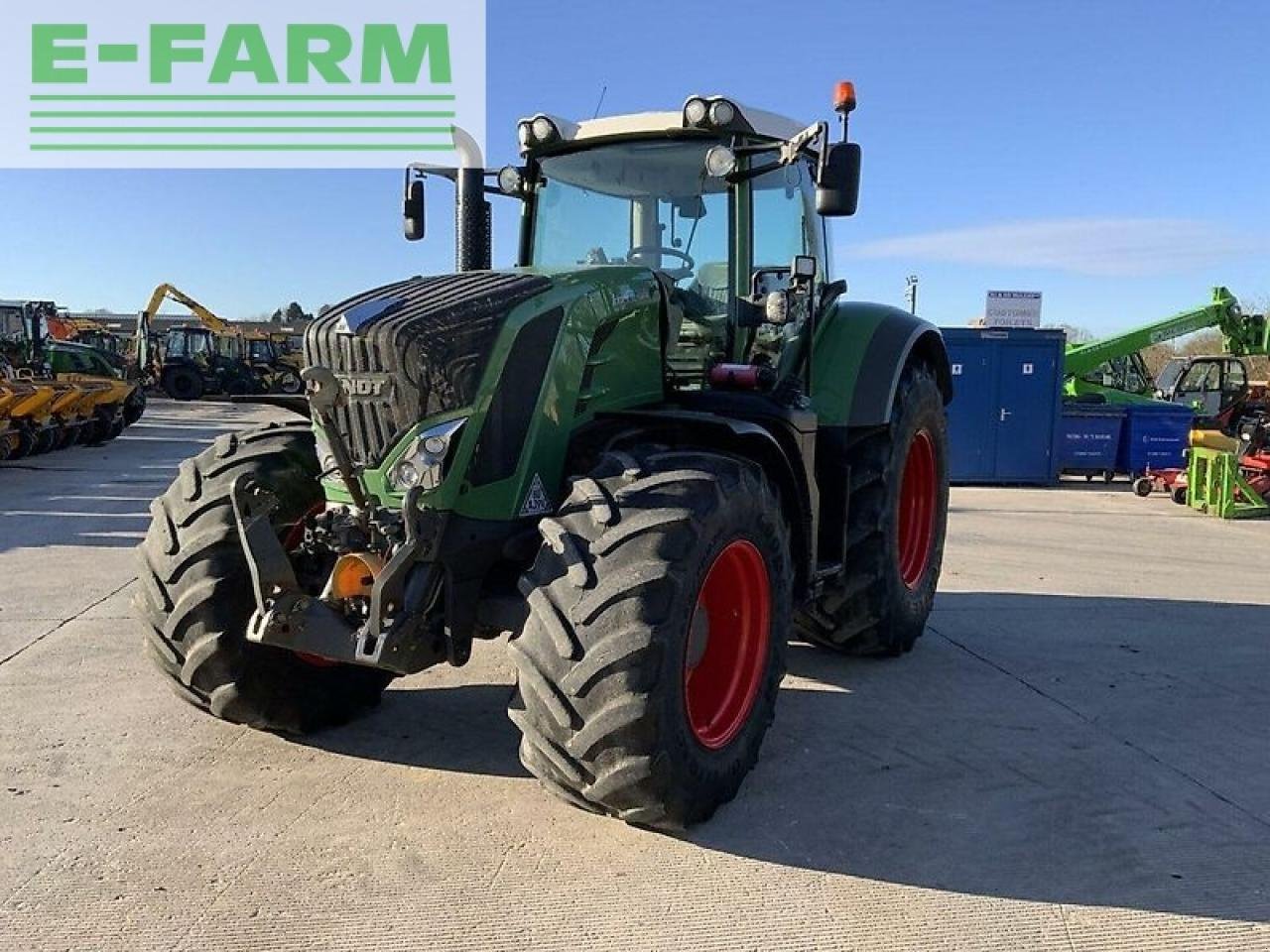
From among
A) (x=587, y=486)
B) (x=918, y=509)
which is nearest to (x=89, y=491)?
(x=918, y=509)

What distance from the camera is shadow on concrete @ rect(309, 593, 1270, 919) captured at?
327cm

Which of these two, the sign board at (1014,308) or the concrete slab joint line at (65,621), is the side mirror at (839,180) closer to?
the concrete slab joint line at (65,621)

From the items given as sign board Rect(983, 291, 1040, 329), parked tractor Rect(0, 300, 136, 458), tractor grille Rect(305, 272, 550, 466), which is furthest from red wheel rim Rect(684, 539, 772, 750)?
sign board Rect(983, 291, 1040, 329)

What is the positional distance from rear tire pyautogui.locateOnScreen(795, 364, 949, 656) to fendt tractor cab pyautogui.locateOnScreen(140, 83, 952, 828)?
0.06 feet

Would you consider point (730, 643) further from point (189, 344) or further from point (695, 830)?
point (189, 344)

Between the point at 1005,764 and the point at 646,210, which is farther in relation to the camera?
the point at 646,210

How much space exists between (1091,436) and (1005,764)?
44.9ft

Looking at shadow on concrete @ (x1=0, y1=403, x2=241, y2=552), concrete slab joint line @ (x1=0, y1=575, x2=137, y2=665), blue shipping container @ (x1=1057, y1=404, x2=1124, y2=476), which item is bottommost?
shadow on concrete @ (x1=0, y1=403, x2=241, y2=552)

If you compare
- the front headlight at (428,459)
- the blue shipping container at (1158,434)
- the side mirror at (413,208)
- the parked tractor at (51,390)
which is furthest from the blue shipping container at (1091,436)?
the parked tractor at (51,390)

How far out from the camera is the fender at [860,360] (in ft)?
16.3

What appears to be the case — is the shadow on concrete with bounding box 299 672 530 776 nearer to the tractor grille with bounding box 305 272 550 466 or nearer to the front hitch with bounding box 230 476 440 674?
the front hitch with bounding box 230 476 440 674

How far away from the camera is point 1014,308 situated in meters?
26.4

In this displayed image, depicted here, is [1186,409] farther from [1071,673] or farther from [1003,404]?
[1071,673]

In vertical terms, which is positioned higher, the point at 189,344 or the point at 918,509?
the point at 189,344
